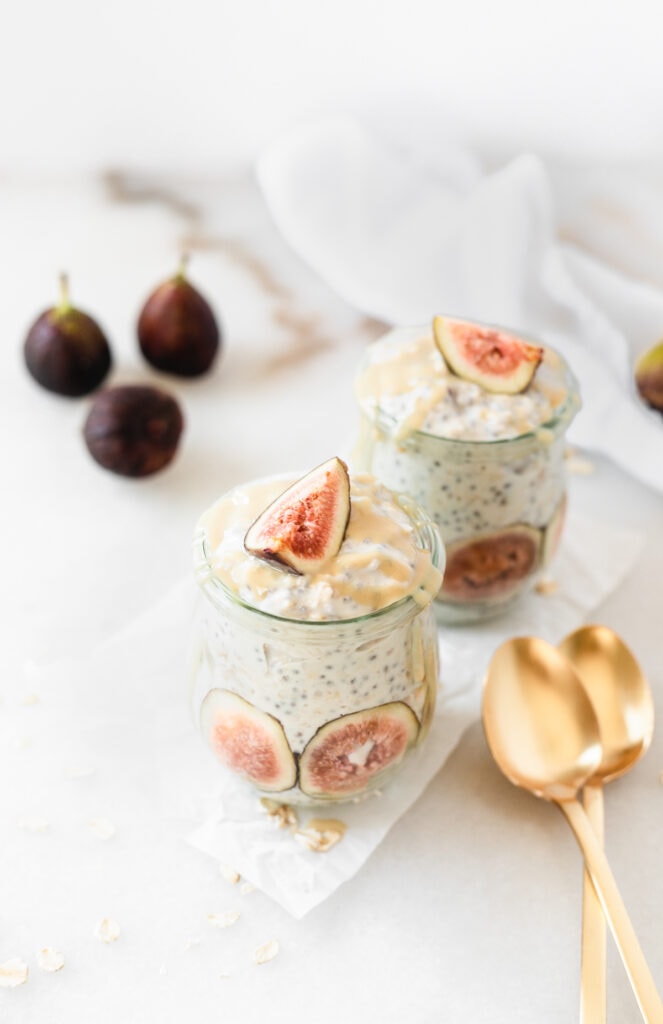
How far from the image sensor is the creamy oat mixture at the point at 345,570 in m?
1.25

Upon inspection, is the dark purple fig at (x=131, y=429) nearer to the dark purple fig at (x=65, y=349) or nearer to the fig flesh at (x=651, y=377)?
the dark purple fig at (x=65, y=349)

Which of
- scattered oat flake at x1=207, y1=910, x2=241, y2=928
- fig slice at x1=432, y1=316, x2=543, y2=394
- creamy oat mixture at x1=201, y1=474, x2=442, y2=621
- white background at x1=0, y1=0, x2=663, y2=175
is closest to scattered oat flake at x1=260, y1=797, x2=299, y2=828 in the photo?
scattered oat flake at x1=207, y1=910, x2=241, y2=928

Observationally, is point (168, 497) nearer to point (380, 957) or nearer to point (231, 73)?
point (380, 957)

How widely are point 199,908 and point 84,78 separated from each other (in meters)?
2.30

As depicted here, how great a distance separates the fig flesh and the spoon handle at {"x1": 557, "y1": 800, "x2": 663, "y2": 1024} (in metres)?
0.94

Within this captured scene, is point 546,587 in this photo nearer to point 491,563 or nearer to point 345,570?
point 491,563

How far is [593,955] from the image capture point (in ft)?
4.18

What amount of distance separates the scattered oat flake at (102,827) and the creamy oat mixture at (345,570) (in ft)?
1.30

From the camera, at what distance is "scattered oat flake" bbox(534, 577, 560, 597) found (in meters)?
1.81

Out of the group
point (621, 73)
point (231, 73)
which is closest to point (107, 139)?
point (231, 73)

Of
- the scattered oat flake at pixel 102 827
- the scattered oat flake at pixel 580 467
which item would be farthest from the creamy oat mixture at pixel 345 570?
the scattered oat flake at pixel 580 467

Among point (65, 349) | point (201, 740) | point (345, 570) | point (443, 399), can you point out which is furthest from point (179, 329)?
point (345, 570)

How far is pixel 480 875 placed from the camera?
4.59 ft

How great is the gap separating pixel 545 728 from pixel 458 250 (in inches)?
51.3
